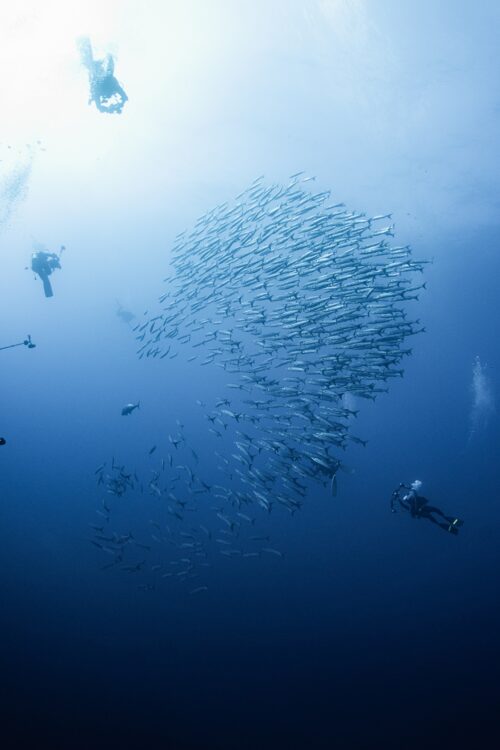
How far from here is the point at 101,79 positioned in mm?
9578

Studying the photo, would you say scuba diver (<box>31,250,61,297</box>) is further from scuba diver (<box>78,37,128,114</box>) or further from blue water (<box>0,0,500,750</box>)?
blue water (<box>0,0,500,750</box>)

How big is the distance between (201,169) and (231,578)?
24.1 m

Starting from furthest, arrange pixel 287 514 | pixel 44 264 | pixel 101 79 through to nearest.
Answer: pixel 287 514 < pixel 44 264 < pixel 101 79

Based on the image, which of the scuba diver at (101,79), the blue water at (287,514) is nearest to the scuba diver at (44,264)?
the scuba diver at (101,79)

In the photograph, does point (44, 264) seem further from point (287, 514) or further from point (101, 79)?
point (287, 514)

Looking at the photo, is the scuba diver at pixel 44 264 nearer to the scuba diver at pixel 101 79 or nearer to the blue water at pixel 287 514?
the scuba diver at pixel 101 79

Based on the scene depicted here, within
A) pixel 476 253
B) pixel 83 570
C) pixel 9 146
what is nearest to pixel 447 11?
pixel 9 146

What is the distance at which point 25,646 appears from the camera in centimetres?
2148

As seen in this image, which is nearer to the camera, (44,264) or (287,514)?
(44,264)

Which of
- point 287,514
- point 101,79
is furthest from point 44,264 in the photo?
point 287,514

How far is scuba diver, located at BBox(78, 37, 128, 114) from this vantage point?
30.3 feet

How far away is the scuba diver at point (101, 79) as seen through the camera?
30.3 feet

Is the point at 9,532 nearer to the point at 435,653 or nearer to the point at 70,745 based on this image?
the point at 70,745

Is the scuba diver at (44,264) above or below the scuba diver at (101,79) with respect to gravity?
below
